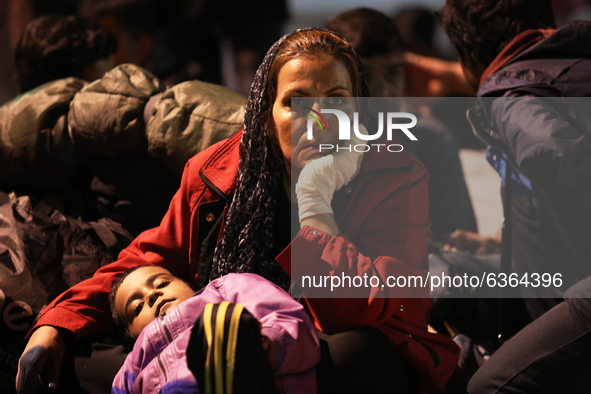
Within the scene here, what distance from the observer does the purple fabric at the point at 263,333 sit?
4.91 ft

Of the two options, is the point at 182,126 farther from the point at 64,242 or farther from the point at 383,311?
the point at 383,311

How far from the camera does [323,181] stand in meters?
1.73

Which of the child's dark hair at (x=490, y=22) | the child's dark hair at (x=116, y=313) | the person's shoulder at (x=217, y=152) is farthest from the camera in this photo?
the child's dark hair at (x=490, y=22)

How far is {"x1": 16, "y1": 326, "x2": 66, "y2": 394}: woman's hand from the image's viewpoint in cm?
177

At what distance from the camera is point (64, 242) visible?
225 centimetres

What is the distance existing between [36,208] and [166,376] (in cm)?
112

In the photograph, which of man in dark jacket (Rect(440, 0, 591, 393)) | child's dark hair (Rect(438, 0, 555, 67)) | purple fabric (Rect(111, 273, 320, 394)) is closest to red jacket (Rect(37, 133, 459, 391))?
purple fabric (Rect(111, 273, 320, 394))

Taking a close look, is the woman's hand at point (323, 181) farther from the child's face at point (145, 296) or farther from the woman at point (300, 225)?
the child's face at point (145, 296)

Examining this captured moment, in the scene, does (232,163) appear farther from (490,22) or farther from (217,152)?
(490,22)

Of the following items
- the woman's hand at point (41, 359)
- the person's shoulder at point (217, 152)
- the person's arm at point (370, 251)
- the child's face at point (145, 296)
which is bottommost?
the woman's hand at point (41, 359)

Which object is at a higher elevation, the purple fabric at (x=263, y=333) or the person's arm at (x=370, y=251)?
the person's arm at (x=370, y=251)

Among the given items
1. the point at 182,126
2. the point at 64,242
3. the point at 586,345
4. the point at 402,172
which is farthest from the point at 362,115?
the point at 64,242

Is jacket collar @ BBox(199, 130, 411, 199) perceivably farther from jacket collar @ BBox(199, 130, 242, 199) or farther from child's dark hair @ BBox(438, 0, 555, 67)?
child's dark hair @ BBox(438, 0, 555, 67)

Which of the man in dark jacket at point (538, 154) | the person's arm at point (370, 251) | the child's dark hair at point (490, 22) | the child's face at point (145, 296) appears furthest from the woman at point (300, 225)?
the child's dark hair at point (490, 22)
